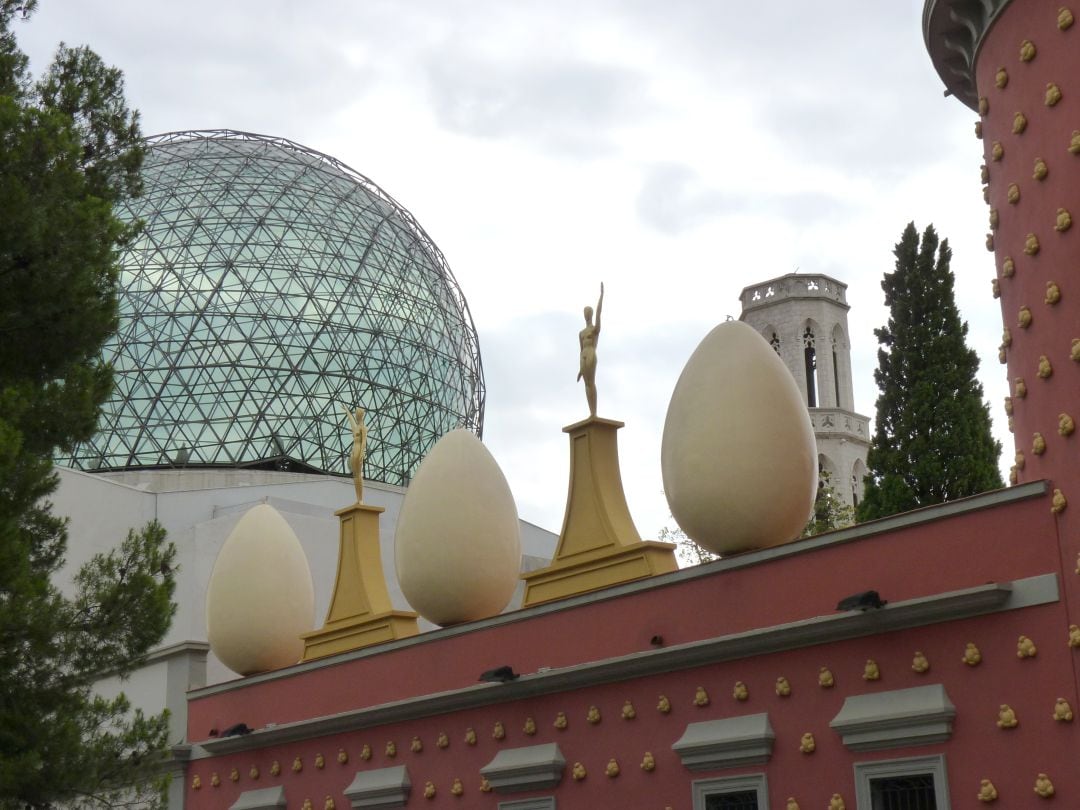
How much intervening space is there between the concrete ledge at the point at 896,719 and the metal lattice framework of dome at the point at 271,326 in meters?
18.9

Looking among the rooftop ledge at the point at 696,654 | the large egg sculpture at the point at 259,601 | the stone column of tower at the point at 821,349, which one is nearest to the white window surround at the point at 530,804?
the rooftop ledge at the point at 696,654

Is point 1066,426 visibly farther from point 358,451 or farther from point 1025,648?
point 358,451

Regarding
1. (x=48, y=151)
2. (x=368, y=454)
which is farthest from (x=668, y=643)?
(x=368, y=454)

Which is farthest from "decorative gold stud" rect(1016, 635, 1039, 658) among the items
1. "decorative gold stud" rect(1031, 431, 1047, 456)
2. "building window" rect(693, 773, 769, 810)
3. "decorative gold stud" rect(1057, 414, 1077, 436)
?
"building window" rect(693, 773, 769, 810)

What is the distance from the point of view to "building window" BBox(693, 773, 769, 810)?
37.1 feet

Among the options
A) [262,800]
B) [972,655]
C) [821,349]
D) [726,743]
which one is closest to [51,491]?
[726,743]

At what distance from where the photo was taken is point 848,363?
4638 cm

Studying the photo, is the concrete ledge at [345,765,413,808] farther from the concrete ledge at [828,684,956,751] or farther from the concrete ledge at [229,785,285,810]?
the concrete ledge at [828,684,956,751]

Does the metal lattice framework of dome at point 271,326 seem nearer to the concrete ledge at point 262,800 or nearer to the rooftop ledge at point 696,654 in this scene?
the concrete ledge at point 262,800

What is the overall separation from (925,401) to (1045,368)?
48.4 feet

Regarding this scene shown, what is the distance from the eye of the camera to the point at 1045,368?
10.2 m

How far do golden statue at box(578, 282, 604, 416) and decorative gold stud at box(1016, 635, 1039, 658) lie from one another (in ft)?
17.7

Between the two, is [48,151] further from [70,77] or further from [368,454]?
[368,454]

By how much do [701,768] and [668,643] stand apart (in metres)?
1.07
